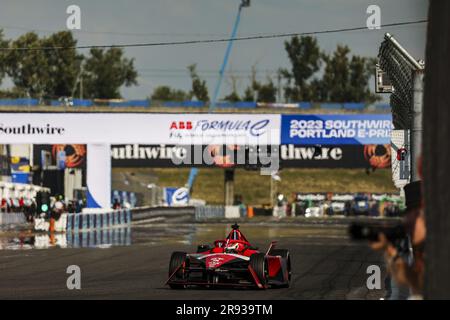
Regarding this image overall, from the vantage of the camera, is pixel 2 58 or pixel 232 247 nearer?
pixel 232 247

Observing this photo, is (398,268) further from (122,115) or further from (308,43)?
(308,43)

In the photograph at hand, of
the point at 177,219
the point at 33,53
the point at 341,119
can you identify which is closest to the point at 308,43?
the point at 33,53

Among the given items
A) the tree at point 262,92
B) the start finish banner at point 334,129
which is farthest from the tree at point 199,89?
the start finish banner at point 334,129

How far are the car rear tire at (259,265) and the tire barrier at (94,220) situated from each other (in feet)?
84.5

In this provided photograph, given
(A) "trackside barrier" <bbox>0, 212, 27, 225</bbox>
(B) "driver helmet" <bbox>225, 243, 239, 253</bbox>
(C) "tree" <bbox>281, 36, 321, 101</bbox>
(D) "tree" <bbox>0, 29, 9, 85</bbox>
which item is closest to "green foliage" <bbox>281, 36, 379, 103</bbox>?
(C) "tree" <bbox>281, 36, 321, 101</bbox>

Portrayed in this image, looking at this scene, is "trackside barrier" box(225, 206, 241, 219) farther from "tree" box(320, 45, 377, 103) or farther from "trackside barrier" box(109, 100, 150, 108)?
"tree" box(320, 45, 377, 103)

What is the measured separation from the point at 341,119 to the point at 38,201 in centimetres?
1493

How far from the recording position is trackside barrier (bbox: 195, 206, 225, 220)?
221ft

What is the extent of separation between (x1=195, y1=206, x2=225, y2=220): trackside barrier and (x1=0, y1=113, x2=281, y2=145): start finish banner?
19.2m

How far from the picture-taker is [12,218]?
54250 mm

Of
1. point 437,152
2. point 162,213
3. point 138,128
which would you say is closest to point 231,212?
point 162,213

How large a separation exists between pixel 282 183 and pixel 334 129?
63949 millimetres

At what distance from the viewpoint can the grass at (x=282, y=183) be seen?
10975 centimetres

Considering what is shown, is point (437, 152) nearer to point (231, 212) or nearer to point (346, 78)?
point (231, 212)
